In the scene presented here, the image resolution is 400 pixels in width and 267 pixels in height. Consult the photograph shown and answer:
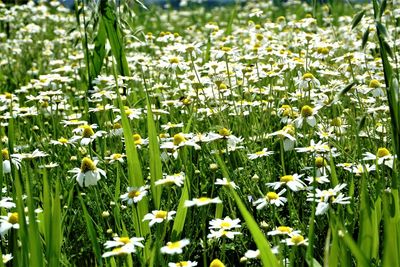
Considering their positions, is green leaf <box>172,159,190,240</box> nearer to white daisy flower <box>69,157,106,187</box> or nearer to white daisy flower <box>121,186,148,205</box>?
white daisy flower <box>121,186,148,205</box>

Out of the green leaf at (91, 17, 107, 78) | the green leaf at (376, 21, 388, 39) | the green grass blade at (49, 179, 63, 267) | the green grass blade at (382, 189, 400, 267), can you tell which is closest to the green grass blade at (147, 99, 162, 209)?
the green grass blade at (49, 179, 63, 267)

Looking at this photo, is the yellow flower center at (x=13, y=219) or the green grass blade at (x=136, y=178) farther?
the green grass blade at (x=136, y=178)

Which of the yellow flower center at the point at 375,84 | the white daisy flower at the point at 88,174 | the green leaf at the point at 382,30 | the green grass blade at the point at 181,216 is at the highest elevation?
the green leaf at the point at 382,30

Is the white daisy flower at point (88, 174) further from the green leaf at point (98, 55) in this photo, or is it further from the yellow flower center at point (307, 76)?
the green leaf at point (98, 55)

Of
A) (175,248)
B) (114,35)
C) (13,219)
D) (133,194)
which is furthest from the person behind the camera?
(114,35)

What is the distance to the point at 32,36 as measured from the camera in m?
5.74

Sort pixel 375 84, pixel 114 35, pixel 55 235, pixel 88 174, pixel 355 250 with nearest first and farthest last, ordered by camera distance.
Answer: pixel 355 250 → pixel 55 235 → pixel 88 174 → pixel 375 84 → pixel 114 35

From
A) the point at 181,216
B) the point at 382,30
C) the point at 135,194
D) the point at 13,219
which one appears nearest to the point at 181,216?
the point at 181,216

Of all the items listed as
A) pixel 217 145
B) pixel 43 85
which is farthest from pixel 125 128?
pixel 43 85

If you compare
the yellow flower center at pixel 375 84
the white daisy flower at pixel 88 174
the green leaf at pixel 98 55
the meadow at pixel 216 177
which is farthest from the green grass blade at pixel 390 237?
the green leaf at pixel 98 55

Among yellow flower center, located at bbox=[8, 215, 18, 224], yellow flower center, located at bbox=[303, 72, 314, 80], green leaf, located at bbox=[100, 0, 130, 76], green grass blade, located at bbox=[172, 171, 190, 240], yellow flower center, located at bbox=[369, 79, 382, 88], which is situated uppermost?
green leaf, located at bbox=[100, 0, 130, 76]

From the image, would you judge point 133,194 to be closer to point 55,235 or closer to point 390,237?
point 55,235

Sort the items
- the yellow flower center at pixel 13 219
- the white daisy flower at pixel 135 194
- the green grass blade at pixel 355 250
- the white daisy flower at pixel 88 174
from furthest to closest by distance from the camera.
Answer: the white daisy flower at pixel 88 174, the white daisy flower at pixel 135 194, the yellow flower center at pixel 13 219, the green grass blade at pixel 355 250

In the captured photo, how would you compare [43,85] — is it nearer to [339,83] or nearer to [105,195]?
[105,195]
